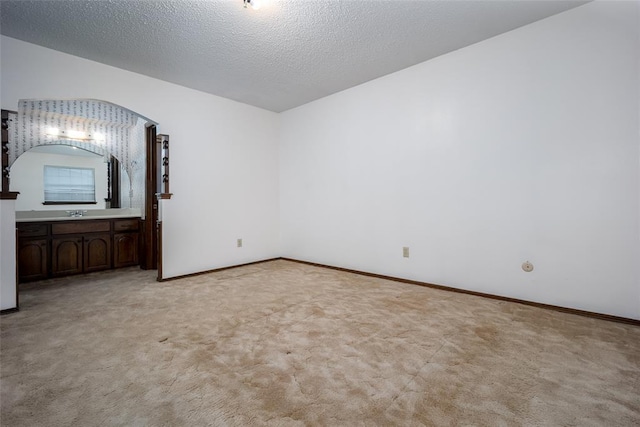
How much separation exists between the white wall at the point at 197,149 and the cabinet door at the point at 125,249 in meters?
1.24

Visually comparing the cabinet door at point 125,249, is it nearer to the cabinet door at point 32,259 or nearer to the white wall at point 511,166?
the cabinet door at point 32,259

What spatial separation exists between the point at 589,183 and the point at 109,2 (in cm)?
405

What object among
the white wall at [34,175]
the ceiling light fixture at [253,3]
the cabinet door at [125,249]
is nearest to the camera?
the ceiling light fixture at [253,3]

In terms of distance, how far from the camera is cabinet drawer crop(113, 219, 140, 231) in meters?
4.14

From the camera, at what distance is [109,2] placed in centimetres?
213

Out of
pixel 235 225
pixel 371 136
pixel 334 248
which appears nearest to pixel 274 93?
pixel 371 136

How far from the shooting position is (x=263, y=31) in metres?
2.50

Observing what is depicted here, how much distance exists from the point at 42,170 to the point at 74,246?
6.96 ft

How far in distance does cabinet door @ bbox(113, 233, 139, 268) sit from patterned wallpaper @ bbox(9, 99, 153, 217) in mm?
482

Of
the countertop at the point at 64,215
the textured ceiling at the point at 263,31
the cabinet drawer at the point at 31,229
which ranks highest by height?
the textured ceiling at the point at 263,31

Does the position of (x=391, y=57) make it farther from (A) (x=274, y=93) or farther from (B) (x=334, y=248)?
(B) (x=334, y=248)

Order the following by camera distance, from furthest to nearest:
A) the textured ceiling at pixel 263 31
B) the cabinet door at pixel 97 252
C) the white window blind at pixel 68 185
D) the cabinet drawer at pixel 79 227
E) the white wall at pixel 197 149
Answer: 1. the white window blind at pixel 68 185
2. the cabinet door at pixel 97 252
3. the cabinet drawer at pixel 79 227
4. the white wall at pixel 197 149
5. the textured ceiling at pixel 263 31

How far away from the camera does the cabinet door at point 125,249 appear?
4.13 metres

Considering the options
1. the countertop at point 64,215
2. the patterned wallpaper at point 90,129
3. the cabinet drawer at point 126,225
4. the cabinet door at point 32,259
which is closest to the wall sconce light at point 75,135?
the patterned wallpaper at point 90,129
